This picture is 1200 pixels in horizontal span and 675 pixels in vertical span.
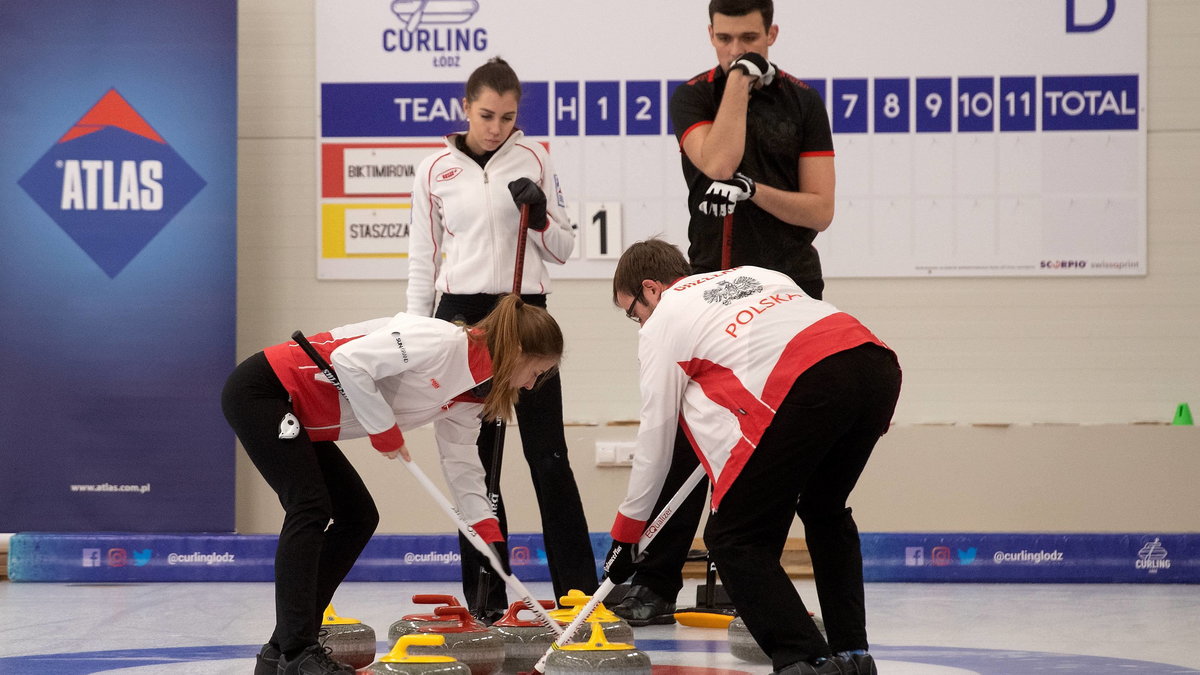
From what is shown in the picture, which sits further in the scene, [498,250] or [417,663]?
[498,250]

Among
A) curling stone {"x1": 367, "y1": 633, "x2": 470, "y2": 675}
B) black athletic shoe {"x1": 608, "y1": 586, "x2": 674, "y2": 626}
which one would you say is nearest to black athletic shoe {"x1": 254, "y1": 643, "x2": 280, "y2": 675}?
curling stone {"x1": 367, "y1": 633, "x2": 470, "y2": 675}

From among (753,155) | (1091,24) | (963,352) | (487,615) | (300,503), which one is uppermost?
(1091,24)

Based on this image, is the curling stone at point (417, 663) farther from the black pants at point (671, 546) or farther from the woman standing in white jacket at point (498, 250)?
the black pants at point (671, 546)

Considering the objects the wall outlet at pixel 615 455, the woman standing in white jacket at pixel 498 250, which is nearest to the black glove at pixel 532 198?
the woman standing in white jacket at pixel 498 250

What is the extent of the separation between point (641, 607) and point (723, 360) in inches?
54.2

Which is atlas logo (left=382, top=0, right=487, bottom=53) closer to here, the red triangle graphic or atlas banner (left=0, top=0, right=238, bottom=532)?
atlas banner (left=0, top=0, right=238, bottom=532)

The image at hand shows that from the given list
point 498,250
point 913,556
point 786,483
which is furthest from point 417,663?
point 913,556

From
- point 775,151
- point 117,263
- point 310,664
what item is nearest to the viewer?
point 310,664

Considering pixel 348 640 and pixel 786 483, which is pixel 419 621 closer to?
pixel 348 640

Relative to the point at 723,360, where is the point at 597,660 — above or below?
below

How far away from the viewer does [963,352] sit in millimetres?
5746

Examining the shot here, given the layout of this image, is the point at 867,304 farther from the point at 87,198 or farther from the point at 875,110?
the point at 87,198

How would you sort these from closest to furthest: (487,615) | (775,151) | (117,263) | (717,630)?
(775,151) < (487,615) < (717,630) < (117,263)

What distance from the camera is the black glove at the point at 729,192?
10.6 ft
